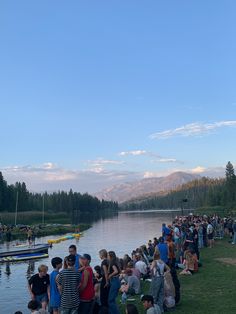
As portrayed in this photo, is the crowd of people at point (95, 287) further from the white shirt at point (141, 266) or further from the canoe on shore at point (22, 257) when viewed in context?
the canoe on shore at point (22, 257)

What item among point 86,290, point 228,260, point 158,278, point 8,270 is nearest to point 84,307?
point 86,290

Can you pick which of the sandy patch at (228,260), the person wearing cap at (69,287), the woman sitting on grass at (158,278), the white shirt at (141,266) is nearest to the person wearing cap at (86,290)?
the person wearing cap at (69,287)

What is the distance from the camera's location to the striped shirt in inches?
408

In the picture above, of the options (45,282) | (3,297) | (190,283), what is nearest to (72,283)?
(45,282)

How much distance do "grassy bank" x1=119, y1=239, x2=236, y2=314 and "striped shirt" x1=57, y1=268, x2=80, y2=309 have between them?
5.24 m

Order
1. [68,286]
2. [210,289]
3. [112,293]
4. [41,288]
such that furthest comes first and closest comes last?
1. [210,289]
2. [112,293]
3. [41,288]
4. [68,286]

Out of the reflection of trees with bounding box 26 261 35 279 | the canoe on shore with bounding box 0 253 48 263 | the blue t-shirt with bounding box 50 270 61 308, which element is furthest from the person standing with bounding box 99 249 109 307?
the canoe on shore with bounding box 0 253 48 263

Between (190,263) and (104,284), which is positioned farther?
(190,263)

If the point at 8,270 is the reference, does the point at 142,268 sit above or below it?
above

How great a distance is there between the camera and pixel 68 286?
1036 cm

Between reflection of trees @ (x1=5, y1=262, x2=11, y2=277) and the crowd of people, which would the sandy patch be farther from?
reflection of trees @ (x1=5, y1=262, x2=11, y2=277)

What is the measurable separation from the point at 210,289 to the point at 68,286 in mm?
9327

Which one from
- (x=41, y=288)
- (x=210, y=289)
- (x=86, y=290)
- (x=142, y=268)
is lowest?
(x=210, y=289)

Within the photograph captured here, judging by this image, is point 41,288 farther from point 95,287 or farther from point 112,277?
point 112,277
